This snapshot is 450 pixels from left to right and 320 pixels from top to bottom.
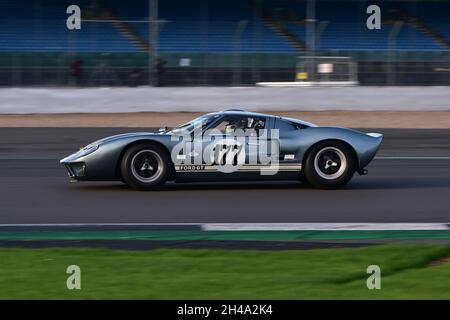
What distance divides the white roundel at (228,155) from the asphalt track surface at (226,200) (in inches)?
14.8

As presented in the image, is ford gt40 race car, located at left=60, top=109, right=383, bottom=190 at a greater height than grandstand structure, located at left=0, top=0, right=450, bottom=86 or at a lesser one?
lesser

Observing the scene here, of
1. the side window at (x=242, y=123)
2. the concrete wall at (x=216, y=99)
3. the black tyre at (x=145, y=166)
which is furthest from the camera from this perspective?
the concrete wall at (x=216, y=99)

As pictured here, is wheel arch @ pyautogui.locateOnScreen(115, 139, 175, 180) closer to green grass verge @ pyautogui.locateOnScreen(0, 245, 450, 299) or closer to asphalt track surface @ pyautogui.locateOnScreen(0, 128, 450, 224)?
asphalt track surface @ pyautogui.locateOnScreen(0, 128, 450, 224)

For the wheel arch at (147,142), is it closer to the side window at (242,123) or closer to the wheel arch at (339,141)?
the side window at (242,123)

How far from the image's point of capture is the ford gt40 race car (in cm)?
1102

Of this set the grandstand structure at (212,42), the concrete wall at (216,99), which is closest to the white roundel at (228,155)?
the concrete wall at (216,99)

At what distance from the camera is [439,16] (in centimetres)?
3600

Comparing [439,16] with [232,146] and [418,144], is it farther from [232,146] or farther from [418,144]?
[232,146]

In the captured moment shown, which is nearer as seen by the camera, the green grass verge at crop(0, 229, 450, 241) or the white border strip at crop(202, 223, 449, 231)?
the green grass verge at crop(0, 229, 450, 241)

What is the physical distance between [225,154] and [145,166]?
1.01m

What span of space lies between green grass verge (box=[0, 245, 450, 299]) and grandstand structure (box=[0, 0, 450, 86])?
1716 cm

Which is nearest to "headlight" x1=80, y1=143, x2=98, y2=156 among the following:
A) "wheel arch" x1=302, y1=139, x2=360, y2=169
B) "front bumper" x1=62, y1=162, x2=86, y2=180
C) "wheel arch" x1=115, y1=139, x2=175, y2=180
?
"front bumper" x1=62, y1=162, x2=86, y2=180

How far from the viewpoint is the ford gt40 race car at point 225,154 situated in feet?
36.1

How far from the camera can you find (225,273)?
684 cm
